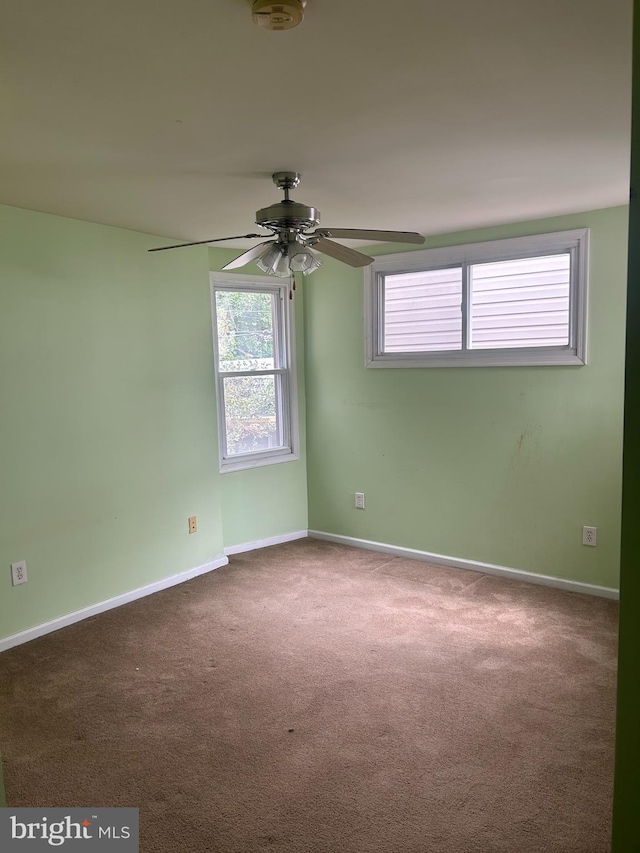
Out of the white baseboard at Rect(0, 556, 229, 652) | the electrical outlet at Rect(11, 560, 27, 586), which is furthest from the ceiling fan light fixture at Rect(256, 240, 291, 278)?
the white baseboard at Rect(0, 556, 229, 652)

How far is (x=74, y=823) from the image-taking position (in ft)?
6.61

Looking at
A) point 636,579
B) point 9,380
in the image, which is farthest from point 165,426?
point 636,579

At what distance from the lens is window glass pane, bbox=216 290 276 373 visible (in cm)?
468

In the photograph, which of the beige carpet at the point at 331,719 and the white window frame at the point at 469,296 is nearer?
the beige carpet at the point at 331,719

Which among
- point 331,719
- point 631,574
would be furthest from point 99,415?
Result: point 631,574

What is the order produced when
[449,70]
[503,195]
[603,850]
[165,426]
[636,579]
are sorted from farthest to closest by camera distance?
[165,426]
[503,195]
[603,850]
[449,70]
[636,579]

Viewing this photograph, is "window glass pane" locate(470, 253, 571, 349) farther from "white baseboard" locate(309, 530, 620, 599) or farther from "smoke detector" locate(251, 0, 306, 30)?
"smoke detector" locate(251, 0, 306, 30)

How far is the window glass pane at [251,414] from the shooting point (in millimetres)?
4801

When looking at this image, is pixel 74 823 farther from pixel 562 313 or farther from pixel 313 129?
pixel 562 313

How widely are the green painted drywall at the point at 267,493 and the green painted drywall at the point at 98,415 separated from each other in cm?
23

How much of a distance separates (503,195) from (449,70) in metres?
1.57

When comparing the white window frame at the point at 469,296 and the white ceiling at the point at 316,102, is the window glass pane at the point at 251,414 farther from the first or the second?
the white ceiling at the point at 316,102

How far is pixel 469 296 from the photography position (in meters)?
4.23

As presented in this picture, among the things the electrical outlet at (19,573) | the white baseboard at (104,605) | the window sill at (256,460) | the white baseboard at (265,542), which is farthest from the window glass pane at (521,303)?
the electrical outlet at (19,573)
